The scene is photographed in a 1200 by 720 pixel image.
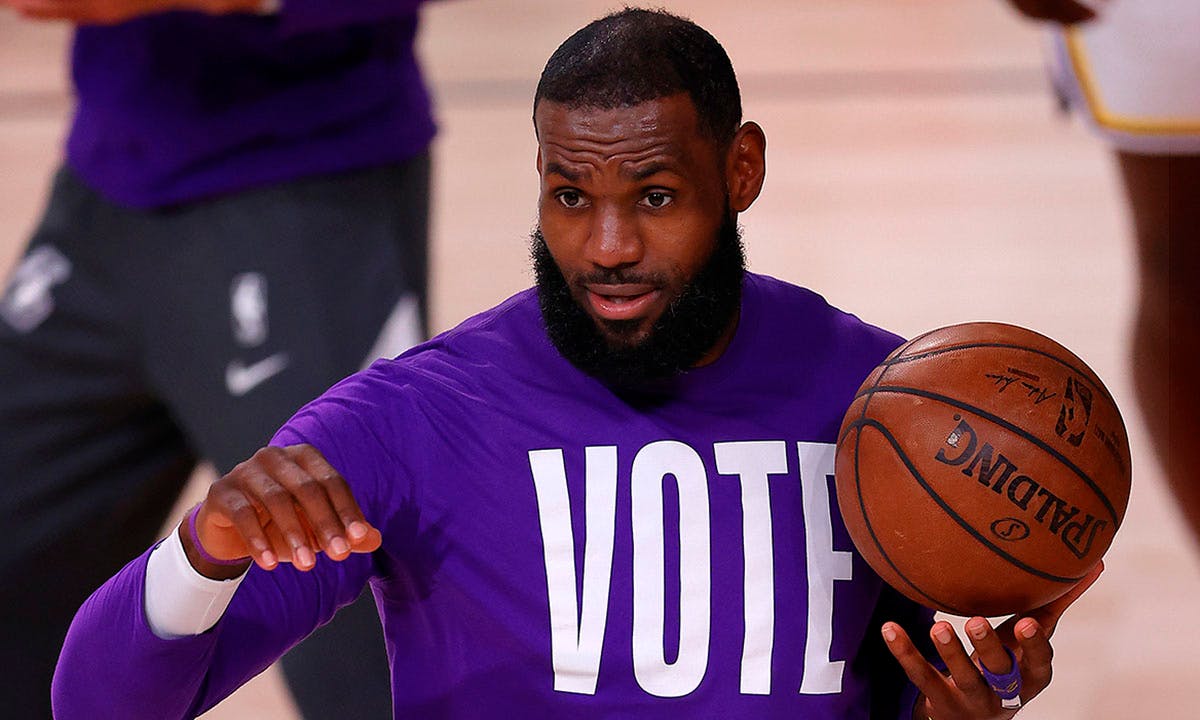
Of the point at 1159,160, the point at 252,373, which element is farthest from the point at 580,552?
the point at 1159,160

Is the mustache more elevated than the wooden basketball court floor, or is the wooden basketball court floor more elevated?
the mustache

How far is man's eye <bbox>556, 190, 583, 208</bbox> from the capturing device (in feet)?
6.49

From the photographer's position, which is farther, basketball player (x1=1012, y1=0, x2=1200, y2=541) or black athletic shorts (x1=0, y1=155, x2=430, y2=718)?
basketball player (x1=1012, y1=0, x2=1200, y2=541)

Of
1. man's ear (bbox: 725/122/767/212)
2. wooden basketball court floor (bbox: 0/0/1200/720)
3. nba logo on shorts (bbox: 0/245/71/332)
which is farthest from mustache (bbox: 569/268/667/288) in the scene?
wooden basketball court floor (bbox: 0/0/1200/720)

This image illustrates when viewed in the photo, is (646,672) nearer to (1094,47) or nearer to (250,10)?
(250,10)

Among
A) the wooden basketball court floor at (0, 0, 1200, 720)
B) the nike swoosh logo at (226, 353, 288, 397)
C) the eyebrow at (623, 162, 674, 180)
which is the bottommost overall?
the wooden basketball court floor at (0, 0, 1200, 720)

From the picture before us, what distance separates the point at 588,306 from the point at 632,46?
0.90 ft

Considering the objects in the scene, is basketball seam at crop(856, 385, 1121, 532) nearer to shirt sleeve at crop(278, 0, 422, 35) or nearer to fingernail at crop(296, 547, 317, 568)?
fingernail at crop(296, 547, 317, 568)

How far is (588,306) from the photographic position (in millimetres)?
1998

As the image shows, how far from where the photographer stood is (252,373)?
2703mm

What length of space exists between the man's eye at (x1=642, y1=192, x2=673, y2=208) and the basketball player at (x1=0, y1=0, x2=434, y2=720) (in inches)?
33.6

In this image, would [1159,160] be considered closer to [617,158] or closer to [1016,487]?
[1016,487]

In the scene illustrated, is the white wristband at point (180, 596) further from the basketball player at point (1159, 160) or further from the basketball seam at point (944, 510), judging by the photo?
the basketball player at point (1159, 160)

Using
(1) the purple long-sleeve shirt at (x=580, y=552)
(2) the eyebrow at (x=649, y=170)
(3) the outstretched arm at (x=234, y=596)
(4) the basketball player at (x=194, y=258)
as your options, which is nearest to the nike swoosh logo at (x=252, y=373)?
(4) the basketball player at (x=194, y=258)
